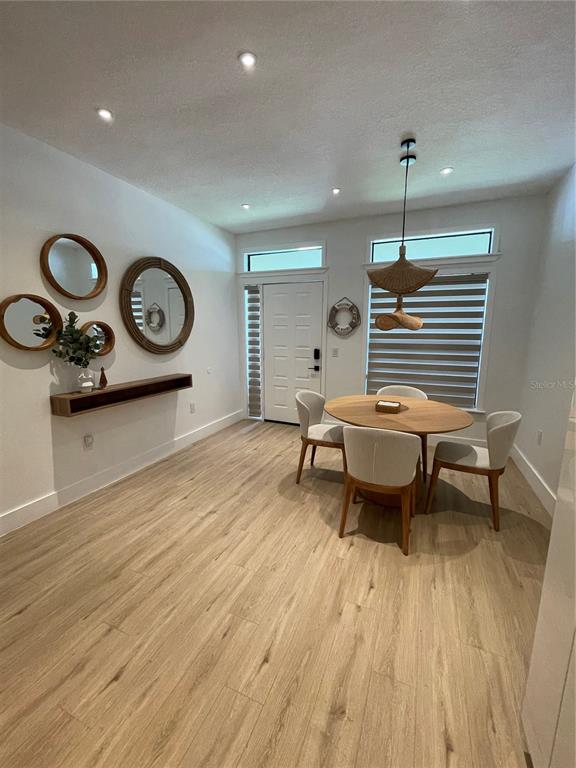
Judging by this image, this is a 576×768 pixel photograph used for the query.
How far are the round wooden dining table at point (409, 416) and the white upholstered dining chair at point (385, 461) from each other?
25 centimetres

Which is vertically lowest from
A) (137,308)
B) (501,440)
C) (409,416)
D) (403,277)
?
(501,440)

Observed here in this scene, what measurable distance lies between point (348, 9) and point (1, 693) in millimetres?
3268

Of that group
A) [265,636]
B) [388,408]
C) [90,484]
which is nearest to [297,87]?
[388,408]

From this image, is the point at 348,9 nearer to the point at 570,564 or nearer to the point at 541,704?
the point at 570,564

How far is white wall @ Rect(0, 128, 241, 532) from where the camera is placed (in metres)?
2.32

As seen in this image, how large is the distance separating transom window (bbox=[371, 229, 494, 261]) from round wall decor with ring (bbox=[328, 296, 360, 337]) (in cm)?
69

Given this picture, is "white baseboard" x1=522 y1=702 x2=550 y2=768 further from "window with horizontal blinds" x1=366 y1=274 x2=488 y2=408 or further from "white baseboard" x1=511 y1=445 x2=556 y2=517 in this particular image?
"window with horizontal blinds" x1=366 y1=274 x2=488 y2=408

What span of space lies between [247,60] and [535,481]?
3828mm

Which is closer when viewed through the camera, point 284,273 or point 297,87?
point 297,87

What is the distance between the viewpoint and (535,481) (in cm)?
294

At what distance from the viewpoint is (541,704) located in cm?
103

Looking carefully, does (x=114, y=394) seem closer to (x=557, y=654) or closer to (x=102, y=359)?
(x=102, y=359)

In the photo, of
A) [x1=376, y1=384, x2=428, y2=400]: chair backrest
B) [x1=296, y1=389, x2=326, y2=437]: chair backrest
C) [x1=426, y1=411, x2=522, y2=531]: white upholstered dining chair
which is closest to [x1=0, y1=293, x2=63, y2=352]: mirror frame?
[x1=296, y1=389, x2=326, y2=437]: chair backrest

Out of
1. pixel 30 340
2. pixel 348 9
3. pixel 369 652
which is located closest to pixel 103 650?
pixel 369 652
